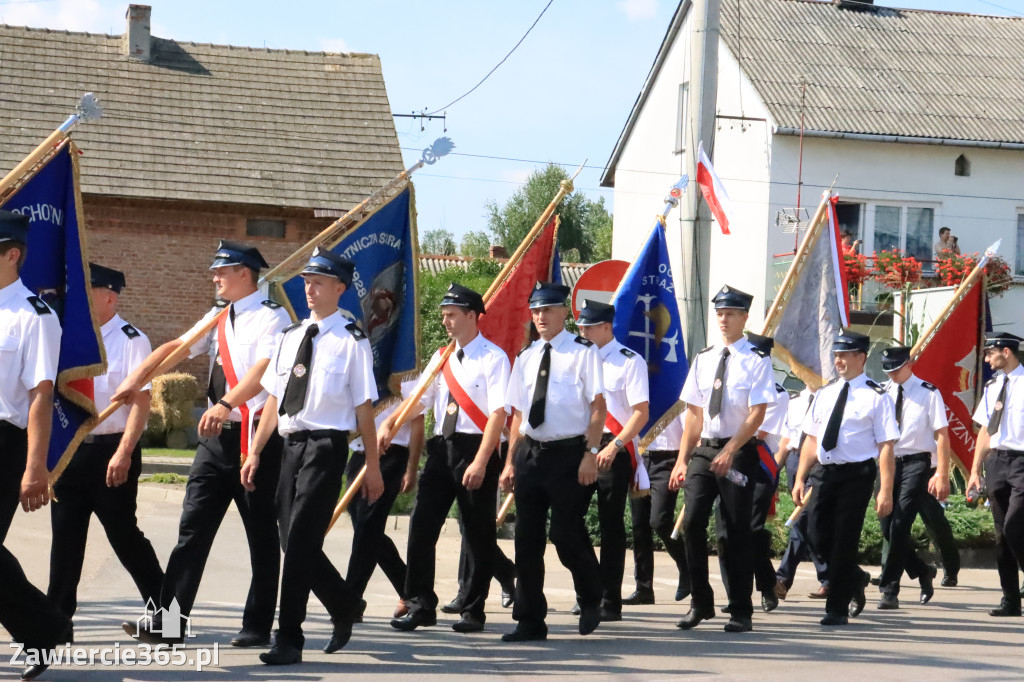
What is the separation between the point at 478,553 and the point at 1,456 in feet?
11.2

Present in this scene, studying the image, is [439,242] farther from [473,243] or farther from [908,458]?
[908,458]

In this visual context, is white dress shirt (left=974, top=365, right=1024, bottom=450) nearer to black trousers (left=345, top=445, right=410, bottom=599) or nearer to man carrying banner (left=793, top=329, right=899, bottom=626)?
man carrying banner (left=793, top=329, right=899, bottom=626)

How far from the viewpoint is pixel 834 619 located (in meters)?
9.59

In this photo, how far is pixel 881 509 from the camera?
Result: 9.93 metres

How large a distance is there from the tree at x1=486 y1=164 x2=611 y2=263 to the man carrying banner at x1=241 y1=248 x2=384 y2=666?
178ft

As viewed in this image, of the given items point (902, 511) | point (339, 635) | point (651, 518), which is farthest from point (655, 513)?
point (339, 635)

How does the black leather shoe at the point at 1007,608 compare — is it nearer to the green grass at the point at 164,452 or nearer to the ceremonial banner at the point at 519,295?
the ceremonial banner at the point at 519,295

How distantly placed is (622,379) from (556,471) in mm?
1429

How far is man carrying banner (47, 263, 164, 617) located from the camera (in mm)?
7609

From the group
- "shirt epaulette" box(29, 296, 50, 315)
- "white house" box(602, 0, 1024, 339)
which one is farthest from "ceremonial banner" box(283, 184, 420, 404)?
"white house" box(602, 0, 1024, 339)

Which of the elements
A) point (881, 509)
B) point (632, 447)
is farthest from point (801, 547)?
point (632, 447)

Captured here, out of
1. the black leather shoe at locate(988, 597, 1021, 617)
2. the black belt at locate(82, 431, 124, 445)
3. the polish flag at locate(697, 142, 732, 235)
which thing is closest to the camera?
the black belt at locate(82, 431, 124, 445)

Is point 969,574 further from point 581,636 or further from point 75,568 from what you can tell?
point 75,568

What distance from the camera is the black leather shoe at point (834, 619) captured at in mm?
9578
